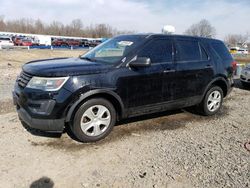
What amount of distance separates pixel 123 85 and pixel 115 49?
34.8 inches

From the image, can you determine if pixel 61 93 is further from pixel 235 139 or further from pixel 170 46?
pixel 235 139

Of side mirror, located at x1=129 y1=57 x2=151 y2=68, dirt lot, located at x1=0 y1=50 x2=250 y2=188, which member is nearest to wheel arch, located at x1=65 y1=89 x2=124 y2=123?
dirt lot, located at x1=0 y1=50 x2=250 y2=188

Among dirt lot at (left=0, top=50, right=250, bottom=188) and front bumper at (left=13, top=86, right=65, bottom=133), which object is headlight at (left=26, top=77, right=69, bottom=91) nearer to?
front bumper at (left=13, top=86, right=65, bottom=133)

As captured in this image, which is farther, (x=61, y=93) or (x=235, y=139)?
(x=235, y=139)

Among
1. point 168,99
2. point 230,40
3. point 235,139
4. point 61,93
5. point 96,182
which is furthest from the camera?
point 230,40

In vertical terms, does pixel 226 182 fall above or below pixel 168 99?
below

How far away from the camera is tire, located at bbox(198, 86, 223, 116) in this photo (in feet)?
17.7

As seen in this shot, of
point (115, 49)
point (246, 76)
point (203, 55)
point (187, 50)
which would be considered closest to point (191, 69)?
point (187, 50)

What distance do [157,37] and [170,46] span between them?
34 centimetres

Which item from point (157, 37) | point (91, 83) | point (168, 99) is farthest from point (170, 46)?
point (91, 83)

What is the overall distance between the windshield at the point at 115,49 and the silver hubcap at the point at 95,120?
2.80ft

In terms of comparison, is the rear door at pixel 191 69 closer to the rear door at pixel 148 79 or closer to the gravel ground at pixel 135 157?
the rear door at pixel 148 79

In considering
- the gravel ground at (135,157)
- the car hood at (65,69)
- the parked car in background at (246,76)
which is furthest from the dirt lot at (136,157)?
the parked car in background at (246,76)

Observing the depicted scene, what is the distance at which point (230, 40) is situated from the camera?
370ft
